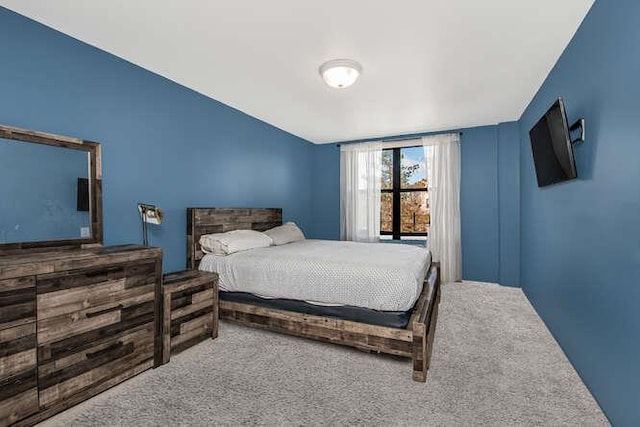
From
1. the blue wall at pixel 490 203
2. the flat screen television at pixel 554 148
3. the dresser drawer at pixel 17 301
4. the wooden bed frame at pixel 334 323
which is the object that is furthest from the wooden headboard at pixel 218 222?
the flat screen television at pixel 554 148

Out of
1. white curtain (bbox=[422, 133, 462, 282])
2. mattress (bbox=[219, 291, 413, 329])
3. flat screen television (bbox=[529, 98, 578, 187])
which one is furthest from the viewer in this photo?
white curtain (bbox=[422, 133, 462, 282])

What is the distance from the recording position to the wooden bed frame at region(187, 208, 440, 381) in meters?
2.12

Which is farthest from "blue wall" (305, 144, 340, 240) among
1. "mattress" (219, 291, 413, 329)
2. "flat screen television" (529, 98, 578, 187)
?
"flat screen television" (529, 98, 578, 187)

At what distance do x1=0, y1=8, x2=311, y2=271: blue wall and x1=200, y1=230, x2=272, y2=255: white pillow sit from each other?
253 mm

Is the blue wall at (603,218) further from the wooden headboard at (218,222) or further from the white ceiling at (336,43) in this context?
the wooden headboard at (218,222)

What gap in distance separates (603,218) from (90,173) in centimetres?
344

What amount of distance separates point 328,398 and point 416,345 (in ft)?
2.21

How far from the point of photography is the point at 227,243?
3.10 m

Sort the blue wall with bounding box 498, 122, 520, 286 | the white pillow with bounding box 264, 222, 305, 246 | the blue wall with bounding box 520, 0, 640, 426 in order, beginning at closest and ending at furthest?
the blue wall with bounding box 520, 0, 640, 426 → the white pillow with bounding box 264, 222, 305, 246 → the blue wall with bounding box 498, 122, 520, 286

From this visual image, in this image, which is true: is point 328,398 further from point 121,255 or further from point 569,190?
point 569,190

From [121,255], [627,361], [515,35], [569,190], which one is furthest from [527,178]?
[121,255]

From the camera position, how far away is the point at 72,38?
2.26 metres

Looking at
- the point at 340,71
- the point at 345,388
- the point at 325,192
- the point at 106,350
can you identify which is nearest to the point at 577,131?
the point at 340,71

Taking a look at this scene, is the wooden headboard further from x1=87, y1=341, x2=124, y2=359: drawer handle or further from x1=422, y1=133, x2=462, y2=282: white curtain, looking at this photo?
x1=422, y1=133, x2=462, y2=282: white curtain
